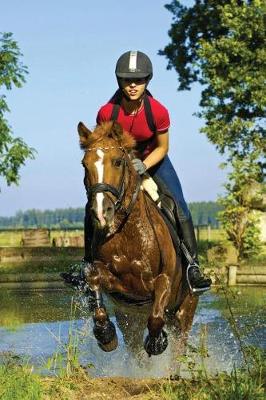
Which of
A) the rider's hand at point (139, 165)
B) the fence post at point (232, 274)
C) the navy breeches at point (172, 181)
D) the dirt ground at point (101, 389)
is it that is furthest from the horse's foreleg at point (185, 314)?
the fence post at point (232, 274)

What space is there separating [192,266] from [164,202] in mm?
727

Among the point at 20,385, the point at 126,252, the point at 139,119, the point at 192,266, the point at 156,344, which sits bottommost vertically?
the point at 20,385

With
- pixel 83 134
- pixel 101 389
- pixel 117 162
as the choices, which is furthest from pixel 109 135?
pixel 101 389

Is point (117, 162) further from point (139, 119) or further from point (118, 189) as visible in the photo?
point (139, 119)

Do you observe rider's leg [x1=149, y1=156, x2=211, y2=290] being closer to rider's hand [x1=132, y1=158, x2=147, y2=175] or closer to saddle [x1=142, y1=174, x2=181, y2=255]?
saddle [x1=142, y1=174, x2=181, y2=255]

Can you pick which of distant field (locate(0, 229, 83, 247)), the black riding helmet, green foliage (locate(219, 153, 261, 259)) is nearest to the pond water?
the black riding helmet

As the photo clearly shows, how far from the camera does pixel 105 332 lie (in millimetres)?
8406

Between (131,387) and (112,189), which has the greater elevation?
(112,189)

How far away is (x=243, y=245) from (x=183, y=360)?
2273 centimetres

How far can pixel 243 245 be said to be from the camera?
2948 cm

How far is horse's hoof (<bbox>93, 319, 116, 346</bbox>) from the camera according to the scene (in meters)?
8.41

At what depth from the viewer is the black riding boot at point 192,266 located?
9.34 m

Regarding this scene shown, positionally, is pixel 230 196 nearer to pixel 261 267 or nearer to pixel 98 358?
pixel 261 267

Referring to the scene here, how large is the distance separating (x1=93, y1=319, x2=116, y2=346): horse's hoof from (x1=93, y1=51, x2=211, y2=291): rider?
1.25 meters
